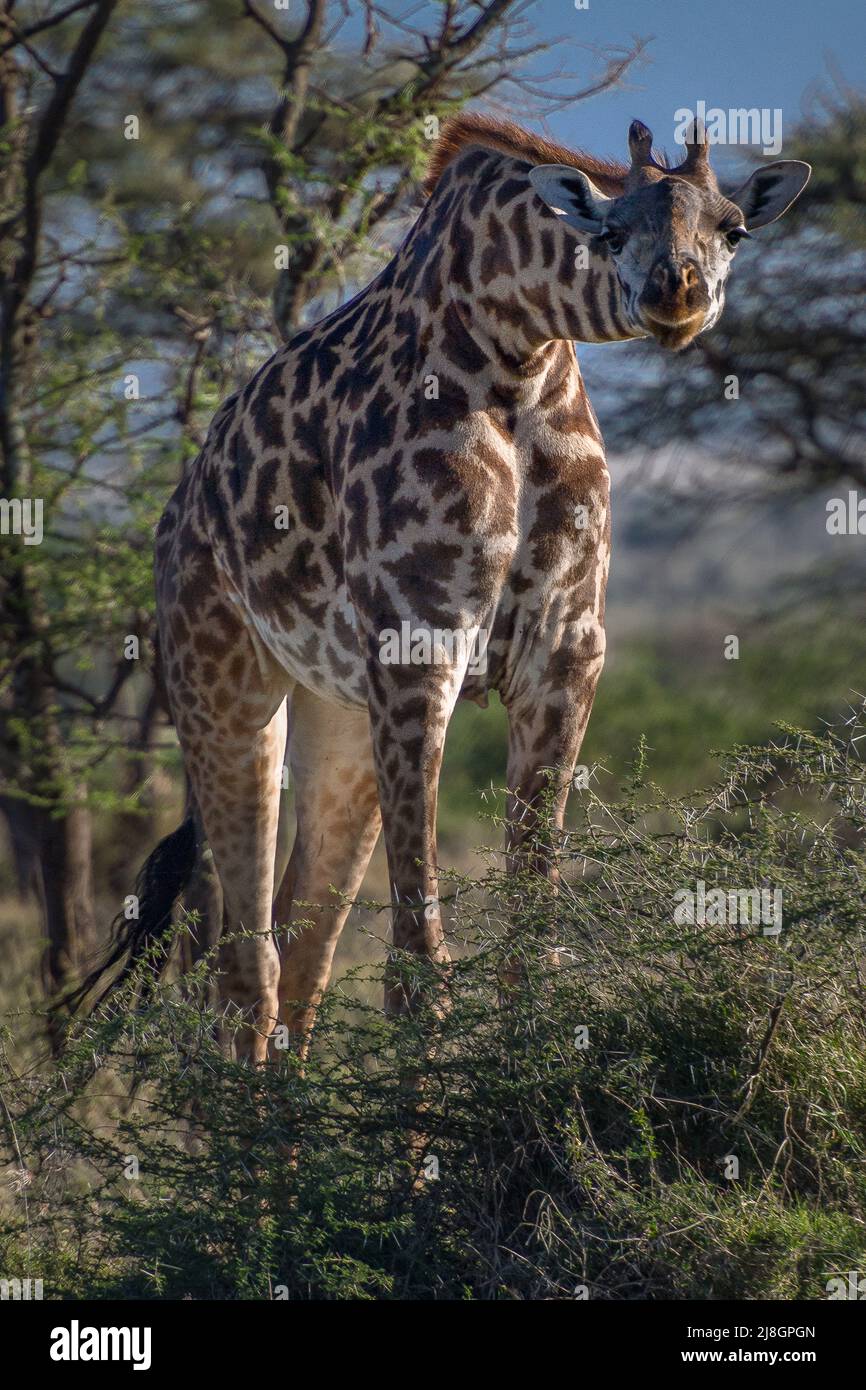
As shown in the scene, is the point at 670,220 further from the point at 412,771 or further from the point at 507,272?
the point at 412,771

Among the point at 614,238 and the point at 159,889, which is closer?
the point at 614,238

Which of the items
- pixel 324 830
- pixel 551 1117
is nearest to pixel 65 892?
pixel 324 830

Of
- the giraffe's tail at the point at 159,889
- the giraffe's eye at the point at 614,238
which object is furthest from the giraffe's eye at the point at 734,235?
the giraffe's tail at the point at 159,889

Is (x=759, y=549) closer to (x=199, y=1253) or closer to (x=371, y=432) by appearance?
(x=371, y=432)

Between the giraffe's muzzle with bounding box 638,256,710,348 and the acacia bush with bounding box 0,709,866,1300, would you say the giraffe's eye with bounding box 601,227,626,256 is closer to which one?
the giraffe's muzzle with bounding box 638,256,710,348

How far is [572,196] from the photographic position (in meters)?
4.04

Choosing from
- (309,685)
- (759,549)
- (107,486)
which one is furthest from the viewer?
(759,549)

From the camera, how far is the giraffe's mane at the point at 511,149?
424 centimetres

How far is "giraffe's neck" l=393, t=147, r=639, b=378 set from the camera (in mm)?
4145

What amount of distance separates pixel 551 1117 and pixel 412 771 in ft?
3.32

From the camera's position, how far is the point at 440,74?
738 cm

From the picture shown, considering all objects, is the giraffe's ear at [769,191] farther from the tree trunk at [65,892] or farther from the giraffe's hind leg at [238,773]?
the tree trunk at [65,892]

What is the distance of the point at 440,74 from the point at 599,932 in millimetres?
4626
